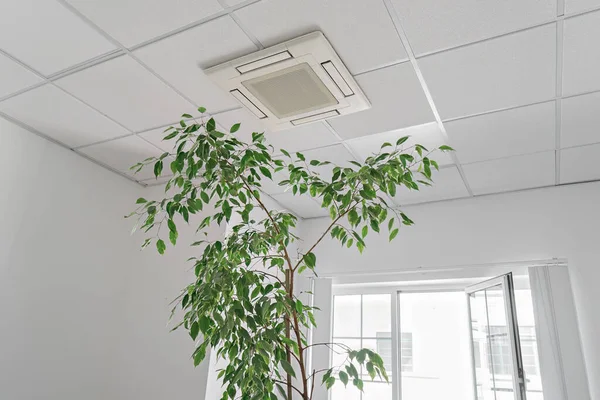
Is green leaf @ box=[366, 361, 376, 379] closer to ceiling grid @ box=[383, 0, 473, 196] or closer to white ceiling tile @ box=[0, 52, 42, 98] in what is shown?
ceiling grid @ box=[383, 0, 473, 196]

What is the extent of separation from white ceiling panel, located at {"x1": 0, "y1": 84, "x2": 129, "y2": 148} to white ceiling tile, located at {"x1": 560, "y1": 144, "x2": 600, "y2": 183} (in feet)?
8.90

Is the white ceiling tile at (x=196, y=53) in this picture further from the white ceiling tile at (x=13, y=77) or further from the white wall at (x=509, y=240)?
the white wall at (x=509, y=240)

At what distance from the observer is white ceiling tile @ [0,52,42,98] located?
2049 millimetres

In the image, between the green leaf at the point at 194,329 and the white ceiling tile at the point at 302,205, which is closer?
the green leaf at the point at 194,329

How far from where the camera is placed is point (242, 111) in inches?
92.4

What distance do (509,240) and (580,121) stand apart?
1046 millimetres

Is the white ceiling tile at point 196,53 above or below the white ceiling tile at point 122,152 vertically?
above

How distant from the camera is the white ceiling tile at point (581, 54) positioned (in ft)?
5.44

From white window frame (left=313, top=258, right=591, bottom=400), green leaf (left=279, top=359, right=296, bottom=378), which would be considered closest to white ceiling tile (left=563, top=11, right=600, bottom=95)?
white window frame (left=313, top=258, right=591, bottom=400)

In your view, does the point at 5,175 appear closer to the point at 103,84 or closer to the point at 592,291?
the point at 103,84

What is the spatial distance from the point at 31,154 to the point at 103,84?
2.83 ft

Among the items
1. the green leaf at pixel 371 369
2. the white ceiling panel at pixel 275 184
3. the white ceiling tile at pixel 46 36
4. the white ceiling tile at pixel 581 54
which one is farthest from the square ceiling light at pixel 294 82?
the green leaf at pixel 371 369

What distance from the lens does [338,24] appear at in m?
1.71

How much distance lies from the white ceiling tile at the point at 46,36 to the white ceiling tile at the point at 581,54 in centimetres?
192
